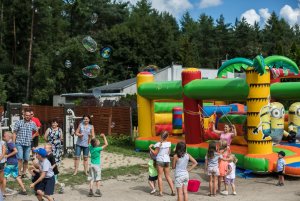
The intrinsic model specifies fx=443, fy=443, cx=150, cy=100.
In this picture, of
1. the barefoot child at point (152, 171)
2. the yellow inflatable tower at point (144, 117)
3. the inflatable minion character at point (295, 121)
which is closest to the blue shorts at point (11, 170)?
the barefoot child at point (152, 171)

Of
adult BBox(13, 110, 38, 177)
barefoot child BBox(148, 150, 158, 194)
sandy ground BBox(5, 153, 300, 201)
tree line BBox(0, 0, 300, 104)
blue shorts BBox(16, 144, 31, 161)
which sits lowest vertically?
sandy ground BBox(5, 153, 300, 201)

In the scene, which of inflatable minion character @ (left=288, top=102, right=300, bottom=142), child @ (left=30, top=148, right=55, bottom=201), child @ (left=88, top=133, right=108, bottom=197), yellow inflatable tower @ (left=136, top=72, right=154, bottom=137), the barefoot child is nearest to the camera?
child @ (left=30, top=148, right=55, bottom=201)

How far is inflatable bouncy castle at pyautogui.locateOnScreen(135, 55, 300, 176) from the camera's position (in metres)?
10.9

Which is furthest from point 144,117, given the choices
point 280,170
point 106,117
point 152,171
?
point 106,117

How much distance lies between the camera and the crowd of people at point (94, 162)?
24.4ft

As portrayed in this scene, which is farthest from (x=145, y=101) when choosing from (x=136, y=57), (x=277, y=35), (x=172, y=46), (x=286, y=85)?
(x=277, y=35)

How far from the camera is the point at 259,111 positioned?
10.9m

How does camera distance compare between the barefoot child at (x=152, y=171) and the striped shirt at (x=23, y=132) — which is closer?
the barefoot child at (x=152, y=171)

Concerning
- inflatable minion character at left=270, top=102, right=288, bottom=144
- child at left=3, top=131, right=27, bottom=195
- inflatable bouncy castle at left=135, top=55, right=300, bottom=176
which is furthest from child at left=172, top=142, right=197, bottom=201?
inflatable minion character at left=270, top=102, right=288, bottom=144

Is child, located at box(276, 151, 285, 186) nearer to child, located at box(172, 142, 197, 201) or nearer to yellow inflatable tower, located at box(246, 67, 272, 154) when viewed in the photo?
yellow inflatable tower, located at box(246, 67, 272, 154)

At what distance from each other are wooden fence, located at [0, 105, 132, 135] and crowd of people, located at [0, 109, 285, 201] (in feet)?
34.6

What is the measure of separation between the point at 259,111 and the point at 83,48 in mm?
31288

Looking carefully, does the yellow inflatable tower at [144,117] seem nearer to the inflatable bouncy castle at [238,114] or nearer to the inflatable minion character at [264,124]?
the inflatable bouncy castle at [238,114]

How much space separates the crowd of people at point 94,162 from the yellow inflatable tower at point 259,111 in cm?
60
